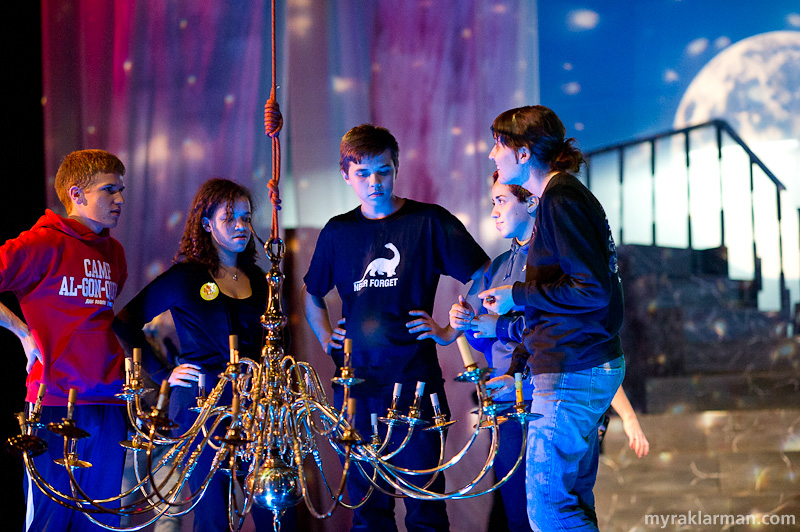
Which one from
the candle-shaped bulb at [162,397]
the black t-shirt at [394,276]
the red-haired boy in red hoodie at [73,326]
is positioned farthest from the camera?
the black t-shirt at [394,276]

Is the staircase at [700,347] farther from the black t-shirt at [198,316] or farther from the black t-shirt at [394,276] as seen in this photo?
the black t-shirt at [198,316]

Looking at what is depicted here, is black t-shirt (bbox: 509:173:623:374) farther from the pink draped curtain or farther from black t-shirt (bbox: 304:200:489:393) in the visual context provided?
the pink draped curtain

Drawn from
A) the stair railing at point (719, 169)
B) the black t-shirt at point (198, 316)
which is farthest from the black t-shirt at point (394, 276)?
the stair railing at point (719, 169)

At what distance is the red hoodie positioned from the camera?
218 centimetres

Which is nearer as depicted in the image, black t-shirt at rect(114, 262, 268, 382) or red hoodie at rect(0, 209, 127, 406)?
red hoodie at rect(0, 209, 127, 406)

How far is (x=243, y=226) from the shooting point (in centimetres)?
237

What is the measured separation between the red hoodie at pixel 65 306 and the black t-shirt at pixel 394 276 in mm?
747

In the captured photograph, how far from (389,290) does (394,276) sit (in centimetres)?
5

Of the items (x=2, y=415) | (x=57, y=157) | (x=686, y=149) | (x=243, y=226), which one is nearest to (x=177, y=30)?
(x=57, y=157)

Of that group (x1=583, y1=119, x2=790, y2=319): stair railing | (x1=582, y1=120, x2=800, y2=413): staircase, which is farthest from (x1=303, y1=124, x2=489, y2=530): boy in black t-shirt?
(x1=583, y1=119, x2=790, y2=319): stair railing

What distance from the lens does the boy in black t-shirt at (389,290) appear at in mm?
2221

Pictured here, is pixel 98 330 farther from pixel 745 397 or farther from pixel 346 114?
pixel 745 397

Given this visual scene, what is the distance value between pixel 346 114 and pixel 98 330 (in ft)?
4.76

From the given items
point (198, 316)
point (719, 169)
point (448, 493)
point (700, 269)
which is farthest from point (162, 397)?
point (719, 169)
